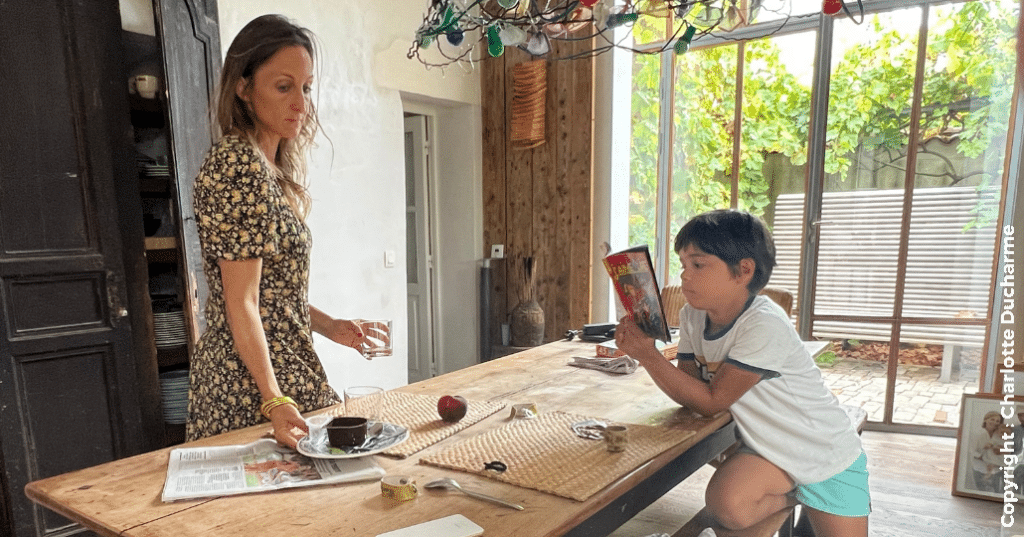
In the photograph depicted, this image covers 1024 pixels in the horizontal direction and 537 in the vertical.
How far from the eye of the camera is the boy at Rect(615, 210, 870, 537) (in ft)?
5.07

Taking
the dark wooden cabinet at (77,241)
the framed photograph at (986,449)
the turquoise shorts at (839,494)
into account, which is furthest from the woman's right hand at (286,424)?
the framed photograph at (986,449)

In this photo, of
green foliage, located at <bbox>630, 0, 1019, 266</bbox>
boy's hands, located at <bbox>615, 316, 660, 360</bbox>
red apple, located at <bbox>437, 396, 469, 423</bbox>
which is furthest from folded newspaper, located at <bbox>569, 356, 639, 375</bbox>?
green foliage, located at <bbox>630, 0, 1019, 266</bbox>

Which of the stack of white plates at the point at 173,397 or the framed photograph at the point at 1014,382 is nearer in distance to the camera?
the stack of white plates at the point at 173,397

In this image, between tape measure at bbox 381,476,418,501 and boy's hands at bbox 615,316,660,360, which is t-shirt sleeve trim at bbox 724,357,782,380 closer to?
boy's hands at bbox 615,316,660,360

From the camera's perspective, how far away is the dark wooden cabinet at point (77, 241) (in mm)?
2266

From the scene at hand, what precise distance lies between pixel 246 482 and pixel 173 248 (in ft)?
6.88

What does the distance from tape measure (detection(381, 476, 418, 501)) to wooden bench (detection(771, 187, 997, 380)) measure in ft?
11.9

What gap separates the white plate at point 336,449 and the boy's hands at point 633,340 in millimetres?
653

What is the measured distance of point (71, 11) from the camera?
2346 millimetres

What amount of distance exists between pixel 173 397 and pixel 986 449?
12.6 feet

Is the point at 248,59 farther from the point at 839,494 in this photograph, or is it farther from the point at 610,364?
the point at 839,494

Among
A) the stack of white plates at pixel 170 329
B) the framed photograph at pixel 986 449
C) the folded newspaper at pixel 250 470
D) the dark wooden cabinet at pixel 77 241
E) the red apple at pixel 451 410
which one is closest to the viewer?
the folded newspaper at pixel 250 470

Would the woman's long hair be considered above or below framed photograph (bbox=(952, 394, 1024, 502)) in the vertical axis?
above

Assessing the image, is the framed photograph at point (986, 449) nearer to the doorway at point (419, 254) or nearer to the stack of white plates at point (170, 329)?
the doorway at point (419, 254)
